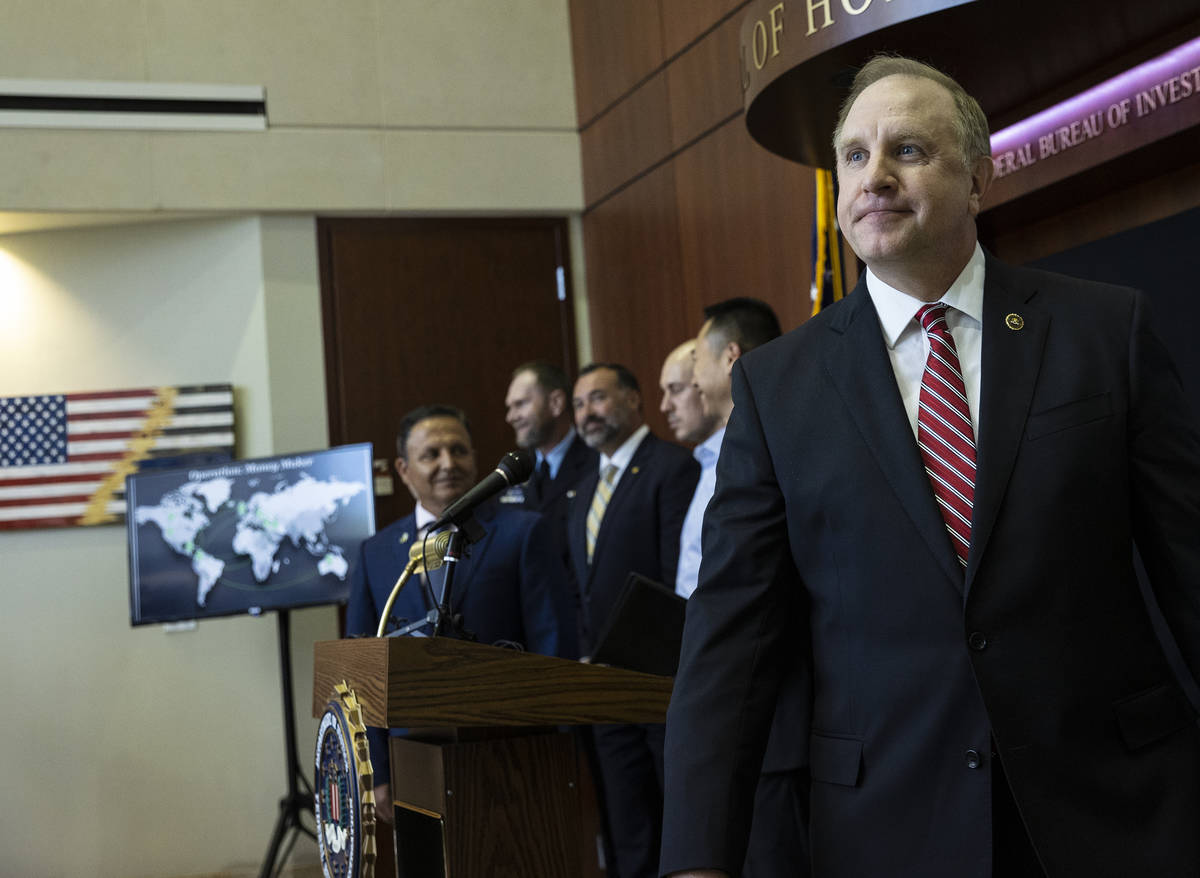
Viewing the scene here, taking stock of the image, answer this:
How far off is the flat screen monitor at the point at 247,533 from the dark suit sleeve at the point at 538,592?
2.22 m

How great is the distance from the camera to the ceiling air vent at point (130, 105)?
6.32 meters

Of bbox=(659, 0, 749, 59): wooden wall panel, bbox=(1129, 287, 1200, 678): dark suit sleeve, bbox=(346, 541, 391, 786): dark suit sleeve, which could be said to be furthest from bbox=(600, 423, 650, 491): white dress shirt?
bbox=(1129, 287, 1200, 678): dark suit sleeve

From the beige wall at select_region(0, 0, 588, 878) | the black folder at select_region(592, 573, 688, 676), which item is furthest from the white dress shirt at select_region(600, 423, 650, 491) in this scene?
the beige wall at select_region(0, 0, 588, 878)

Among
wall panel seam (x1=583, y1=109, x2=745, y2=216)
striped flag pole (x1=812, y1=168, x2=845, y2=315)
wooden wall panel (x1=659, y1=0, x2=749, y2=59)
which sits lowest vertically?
striped flag pole (x1=812, y1=168, x2=845, y2=315)

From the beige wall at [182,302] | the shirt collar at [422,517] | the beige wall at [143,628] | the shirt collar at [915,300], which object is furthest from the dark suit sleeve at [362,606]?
the beige wall at [182,302]

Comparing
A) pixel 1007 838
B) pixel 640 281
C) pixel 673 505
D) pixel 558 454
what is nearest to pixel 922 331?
pixel 1007 838

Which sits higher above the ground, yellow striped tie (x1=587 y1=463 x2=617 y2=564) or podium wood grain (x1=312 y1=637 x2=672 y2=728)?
yellow striped tie (x1=587 y1=463 x2=617 y2=564)

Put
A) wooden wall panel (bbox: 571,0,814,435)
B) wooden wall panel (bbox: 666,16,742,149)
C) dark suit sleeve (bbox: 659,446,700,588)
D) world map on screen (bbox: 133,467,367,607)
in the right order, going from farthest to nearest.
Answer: wooden wall panel (bbox: 666,16,742,149) → world map on screen (bbox: 133,467,367,607) → wooden wall panel (bbox: 571,0,814,435) → dark suit sleeve (bbox: 659,446,700,588)

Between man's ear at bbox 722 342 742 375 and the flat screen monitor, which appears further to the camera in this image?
the flat screen monitor

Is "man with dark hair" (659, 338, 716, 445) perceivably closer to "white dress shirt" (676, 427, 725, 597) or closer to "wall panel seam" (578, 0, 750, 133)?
"white dress shirt" (676, 427, 725, 597)

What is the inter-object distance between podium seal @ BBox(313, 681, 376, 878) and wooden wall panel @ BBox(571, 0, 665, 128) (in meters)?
4.63

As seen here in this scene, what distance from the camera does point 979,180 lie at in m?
1.70

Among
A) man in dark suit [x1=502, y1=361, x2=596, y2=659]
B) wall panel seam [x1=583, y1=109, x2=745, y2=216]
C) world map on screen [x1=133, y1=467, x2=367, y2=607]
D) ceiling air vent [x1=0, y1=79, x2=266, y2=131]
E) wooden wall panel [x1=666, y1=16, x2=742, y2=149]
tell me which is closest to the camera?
man in dark suit [x1=502, y1=361, x2=596, y2=659]

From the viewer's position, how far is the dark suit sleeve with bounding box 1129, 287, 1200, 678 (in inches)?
58.6
